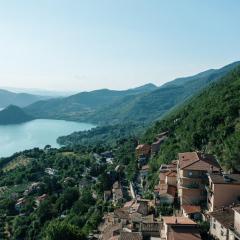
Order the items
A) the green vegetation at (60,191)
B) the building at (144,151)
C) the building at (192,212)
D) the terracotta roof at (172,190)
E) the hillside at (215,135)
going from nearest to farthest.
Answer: the building at (192,212)
the terracotta roof at (172,190)
the hillside at (215,135)
the green vegetation at (60,191)
the building at (144,151)

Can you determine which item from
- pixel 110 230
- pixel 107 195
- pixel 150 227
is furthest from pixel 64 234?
pixel 107 195

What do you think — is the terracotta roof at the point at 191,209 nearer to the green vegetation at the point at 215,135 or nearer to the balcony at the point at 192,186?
the balcony at the point at 192,186

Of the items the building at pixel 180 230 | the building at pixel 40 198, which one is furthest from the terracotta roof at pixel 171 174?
the building at pixel 40 198

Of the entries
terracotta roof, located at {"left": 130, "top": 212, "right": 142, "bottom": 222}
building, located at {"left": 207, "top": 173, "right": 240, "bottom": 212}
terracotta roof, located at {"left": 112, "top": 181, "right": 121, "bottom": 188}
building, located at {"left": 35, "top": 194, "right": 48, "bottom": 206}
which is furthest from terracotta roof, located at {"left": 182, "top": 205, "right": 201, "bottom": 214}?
building, located at {"left": 35, "top": 194, "right": 48, "bottom": 206}

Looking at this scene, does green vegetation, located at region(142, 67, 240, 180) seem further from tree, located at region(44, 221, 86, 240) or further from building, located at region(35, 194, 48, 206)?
building, located at region(35, 194, 48, 206)

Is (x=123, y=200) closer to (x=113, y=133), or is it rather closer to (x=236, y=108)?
(x=236, y=108)

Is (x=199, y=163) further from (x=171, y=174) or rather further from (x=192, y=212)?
(x=171, y=174)

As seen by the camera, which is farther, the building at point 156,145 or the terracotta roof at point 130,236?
the building at point 156,145
